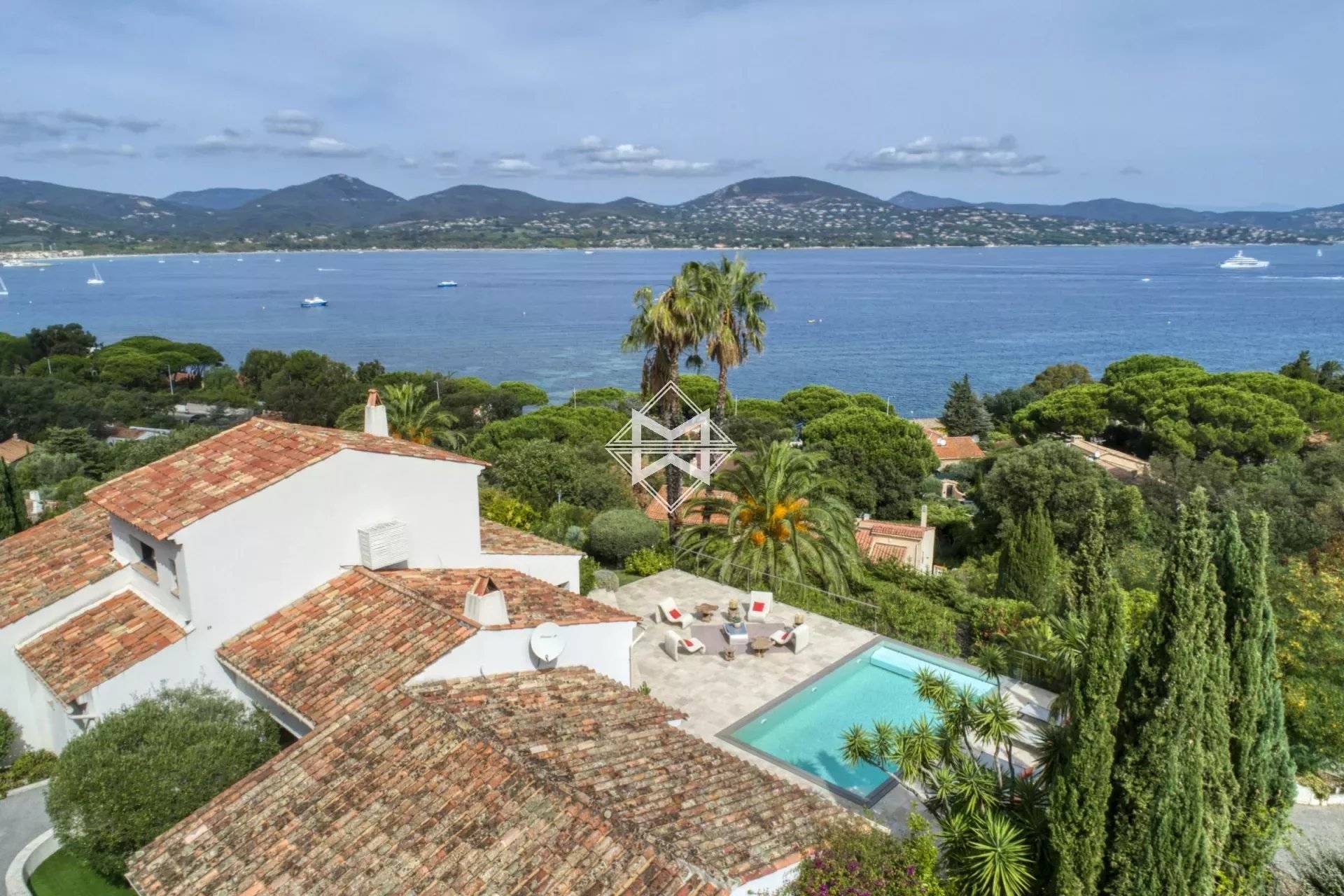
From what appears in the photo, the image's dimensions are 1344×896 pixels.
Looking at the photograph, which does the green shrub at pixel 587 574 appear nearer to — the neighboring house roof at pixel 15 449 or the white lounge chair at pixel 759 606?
the white lounge chair at pixel 759 606

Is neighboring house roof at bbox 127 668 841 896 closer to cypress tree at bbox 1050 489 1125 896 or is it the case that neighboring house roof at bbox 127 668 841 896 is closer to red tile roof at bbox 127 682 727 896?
red tile roof at bbox 127 682 727 896

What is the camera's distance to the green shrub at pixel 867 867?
6992 millimetres

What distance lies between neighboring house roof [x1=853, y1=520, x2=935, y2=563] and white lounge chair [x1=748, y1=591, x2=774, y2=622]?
10.0m

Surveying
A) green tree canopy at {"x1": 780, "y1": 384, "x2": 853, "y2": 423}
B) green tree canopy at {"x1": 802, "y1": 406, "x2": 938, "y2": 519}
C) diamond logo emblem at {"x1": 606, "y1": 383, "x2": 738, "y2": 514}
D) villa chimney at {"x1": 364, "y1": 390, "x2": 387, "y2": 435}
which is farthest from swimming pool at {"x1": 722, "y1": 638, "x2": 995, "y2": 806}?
green tree canopy at {"x1": 780, "y1": 384, "x2": 853, "y2": 423}

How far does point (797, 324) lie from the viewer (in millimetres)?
126625

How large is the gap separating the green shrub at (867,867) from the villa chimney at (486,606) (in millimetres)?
4743

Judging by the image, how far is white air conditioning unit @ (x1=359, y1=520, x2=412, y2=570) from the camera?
40.1 ft

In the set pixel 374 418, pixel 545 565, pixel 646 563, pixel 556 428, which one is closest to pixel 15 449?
pixel 556 428

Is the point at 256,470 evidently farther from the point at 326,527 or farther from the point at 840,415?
the point at 840,415

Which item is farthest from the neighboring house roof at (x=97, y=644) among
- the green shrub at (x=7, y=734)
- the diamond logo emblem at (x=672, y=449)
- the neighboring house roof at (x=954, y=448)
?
the neighboring house roof at (x=954, y=448)

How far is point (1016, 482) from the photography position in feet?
101

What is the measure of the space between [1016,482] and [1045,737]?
79.3 ft

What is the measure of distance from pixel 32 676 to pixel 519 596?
21.2ft

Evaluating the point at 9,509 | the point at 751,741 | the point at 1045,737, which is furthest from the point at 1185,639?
the point at 9,509
